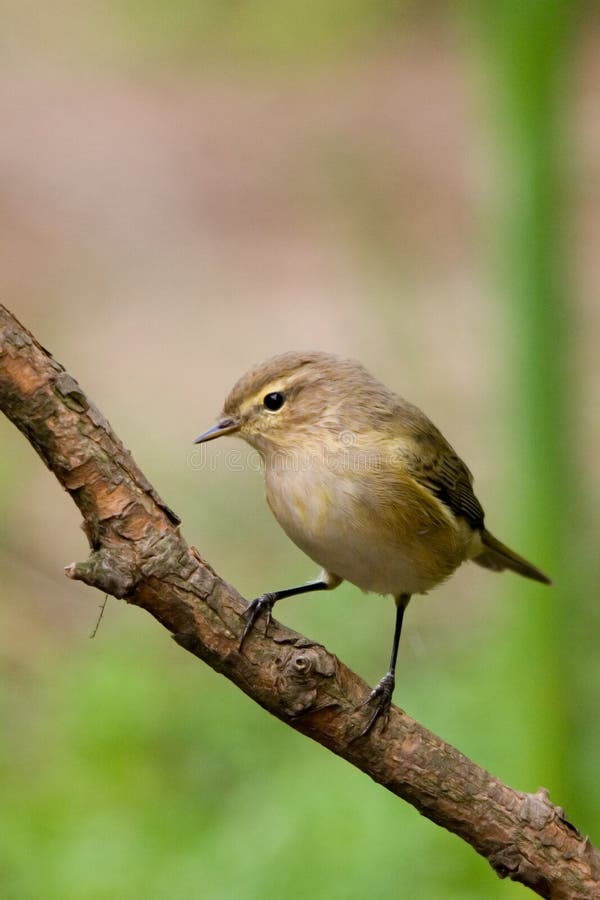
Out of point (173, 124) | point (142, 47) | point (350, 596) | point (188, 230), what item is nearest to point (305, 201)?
point (188, 230)

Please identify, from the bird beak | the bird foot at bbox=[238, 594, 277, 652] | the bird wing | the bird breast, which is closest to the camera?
the bird foot at bbox=[238, 594, 277, 652]

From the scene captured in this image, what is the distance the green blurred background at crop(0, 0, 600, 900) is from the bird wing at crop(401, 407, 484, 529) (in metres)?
0.32

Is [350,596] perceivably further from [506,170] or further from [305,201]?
[305,201]

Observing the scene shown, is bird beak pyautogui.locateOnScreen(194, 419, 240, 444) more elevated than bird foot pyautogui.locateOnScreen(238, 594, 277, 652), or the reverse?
bird beak pyautogui.locateOnScreen(194, 419, 240, 444)

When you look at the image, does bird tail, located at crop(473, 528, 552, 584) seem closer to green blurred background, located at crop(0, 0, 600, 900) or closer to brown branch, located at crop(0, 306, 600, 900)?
green blurred background, located at crop(0, 0, 600, 900)

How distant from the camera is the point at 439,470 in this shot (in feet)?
13.3

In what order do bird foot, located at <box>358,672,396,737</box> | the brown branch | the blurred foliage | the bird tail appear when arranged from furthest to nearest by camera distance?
1. the blurred foliage
2. the bird tail
3. bird foot, located at <box>358,672,396,737</box>
4. the brown branch

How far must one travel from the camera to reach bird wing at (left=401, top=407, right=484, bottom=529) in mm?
3863

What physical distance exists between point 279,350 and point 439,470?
4.94m

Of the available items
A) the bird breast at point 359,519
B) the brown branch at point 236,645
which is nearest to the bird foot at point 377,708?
the brown branch at point 236,645

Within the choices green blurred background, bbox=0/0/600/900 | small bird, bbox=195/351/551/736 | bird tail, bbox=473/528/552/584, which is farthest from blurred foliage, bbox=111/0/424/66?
small bird, bbox=195/351/551/736

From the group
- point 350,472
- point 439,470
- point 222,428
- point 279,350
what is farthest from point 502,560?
point 279,350

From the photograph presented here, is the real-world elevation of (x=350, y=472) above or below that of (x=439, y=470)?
below

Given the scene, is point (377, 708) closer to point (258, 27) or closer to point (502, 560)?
point (502, 560)
